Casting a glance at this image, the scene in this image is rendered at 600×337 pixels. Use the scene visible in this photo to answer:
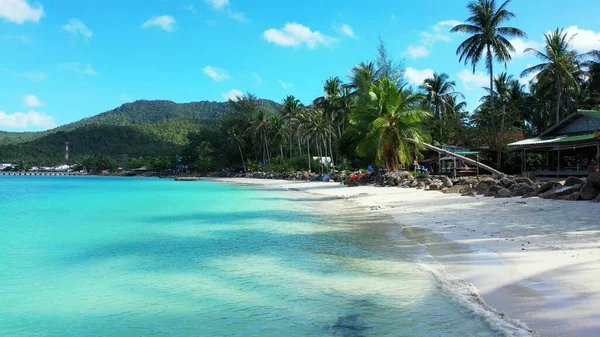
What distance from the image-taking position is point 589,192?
39.9ft

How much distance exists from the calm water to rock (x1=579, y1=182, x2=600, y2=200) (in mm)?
6020

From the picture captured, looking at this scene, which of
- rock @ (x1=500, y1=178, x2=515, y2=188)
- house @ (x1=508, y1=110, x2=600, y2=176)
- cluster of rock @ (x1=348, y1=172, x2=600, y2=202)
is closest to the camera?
cluster of rock @ (x1=348, y1=172, x2=600, y2=202)

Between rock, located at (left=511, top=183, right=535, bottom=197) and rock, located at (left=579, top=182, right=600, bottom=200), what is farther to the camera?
rock, located at (left=511, top=183, right=535, bottom=197)

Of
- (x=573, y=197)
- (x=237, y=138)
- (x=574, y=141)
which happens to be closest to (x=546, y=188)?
(x=573, y=197)

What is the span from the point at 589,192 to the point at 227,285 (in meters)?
11.4

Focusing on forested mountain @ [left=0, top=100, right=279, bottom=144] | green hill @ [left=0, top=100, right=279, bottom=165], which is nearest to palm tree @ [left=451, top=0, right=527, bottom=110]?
green hill @ [left=0, top=100, right=279, bottom=165]

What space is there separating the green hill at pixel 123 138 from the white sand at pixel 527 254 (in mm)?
99787

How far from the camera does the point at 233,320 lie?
16.0ft

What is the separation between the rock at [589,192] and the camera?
1209cm

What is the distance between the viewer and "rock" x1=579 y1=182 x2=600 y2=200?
12094 mm

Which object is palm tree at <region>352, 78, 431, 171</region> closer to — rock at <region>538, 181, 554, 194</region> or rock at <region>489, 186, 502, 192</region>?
rock at <region>489, 186, 502, 192</region>

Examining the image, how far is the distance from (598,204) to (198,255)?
10.6 metres

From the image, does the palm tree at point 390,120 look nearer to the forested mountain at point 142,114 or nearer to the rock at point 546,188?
the rock at point 546,188

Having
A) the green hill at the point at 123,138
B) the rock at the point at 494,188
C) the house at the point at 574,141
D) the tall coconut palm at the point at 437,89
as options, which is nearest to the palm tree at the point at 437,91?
the tall coconut palm at the point at 437,89
